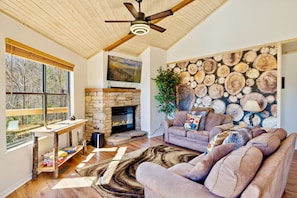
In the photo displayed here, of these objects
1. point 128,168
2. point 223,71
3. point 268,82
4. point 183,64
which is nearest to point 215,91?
point 223,71

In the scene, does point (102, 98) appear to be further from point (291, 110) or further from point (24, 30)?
point (291, 110)

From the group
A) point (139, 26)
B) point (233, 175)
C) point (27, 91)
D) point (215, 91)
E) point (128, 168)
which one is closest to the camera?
point (233, 175)

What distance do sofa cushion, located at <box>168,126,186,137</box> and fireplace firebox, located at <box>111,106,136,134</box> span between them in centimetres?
160

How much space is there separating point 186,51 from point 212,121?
8.16 ft

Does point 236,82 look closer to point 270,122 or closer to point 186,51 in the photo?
point 270,122

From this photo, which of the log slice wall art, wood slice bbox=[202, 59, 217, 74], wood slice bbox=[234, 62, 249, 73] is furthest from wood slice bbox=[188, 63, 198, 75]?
wood slice bbox=[234, 62, 249, 73]

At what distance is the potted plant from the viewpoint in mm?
5148

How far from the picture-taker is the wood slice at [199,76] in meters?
4.93

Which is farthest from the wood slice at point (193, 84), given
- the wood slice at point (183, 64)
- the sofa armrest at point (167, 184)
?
the sofa armrest at point (167, 184)

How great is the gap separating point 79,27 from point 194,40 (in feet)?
11.0

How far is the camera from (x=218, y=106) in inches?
181

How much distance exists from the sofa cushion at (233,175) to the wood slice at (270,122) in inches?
127

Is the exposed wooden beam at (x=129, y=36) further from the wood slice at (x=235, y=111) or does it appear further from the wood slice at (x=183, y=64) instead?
the wood slice at (x=235, y=111)

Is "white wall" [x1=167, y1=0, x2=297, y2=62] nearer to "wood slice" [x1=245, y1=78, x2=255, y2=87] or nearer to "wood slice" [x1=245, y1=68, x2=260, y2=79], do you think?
"wood slice" [x1=245, y1=68, x2=260, y2=79]
